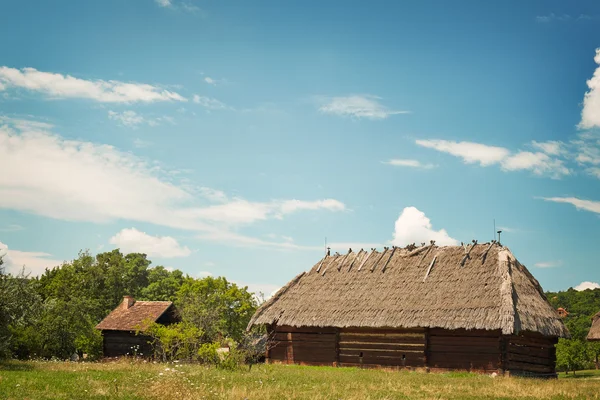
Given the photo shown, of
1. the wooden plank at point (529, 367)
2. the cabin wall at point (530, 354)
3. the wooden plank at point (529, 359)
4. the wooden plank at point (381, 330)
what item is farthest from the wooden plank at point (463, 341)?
the wooden plank at point (529, 367)

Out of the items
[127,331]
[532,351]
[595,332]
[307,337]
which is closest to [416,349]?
[532,351]

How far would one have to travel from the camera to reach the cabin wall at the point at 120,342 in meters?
40.9

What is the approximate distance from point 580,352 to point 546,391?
2501cm

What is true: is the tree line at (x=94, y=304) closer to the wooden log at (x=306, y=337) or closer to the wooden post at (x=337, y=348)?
the wooden log at (x=306, y=337)

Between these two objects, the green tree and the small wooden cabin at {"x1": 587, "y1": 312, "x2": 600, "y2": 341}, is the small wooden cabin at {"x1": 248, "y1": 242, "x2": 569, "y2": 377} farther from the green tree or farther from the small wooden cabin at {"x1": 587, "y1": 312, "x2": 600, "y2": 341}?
the small wooden cabin at {"x1": 587, "y1": 312, "x2": 600, "y2": 341}

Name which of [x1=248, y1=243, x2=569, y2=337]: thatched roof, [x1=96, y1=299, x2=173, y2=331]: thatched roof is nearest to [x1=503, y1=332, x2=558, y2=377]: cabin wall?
[x1=248, y1=243, x2=569, y2=337]: thatched roof

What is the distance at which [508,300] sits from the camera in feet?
86.1

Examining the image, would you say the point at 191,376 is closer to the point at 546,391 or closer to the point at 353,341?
the point at 546,391

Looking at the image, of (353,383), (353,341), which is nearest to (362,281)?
(353,341)

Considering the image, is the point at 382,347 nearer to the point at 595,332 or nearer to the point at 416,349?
the point at 416,349

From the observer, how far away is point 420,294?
97.4 ft

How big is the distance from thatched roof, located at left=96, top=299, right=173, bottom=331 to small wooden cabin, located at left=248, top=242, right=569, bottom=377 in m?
10.6

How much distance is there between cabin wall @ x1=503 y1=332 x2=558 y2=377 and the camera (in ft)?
88.5

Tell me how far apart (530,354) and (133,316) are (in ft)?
85.4
